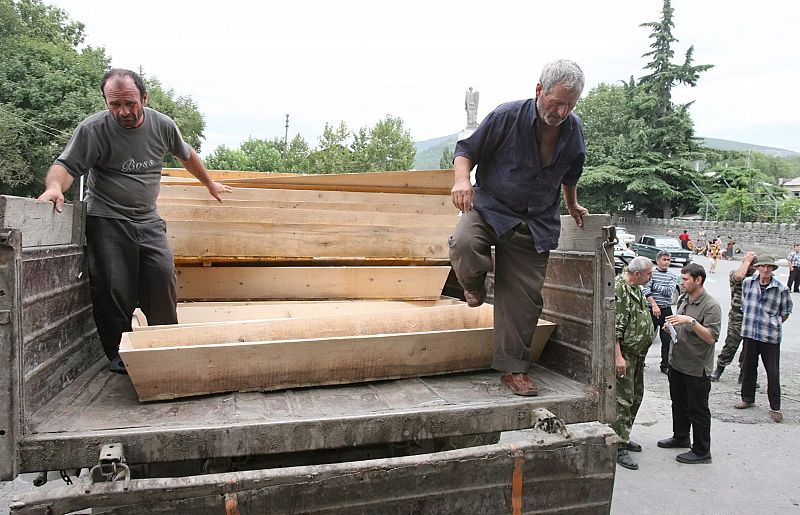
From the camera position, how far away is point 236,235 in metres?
3.75

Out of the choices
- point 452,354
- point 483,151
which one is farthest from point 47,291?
point 483,151

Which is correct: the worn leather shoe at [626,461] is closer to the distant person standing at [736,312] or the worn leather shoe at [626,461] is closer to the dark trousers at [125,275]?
the distant person standing at [736,312]

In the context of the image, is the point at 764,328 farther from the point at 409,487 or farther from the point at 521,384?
the point at 409,487

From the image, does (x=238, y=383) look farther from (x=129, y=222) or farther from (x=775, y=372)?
(x=775, y=372)

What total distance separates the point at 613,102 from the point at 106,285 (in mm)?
64632

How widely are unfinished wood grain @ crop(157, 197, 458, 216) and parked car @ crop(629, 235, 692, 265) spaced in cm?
2231

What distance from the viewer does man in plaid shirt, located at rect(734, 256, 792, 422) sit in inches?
257

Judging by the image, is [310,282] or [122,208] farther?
[310,282]

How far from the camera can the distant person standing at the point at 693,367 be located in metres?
5.45

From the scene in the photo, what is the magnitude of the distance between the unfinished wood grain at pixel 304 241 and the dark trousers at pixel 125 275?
414 mm

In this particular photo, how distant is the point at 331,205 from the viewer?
14.3ft

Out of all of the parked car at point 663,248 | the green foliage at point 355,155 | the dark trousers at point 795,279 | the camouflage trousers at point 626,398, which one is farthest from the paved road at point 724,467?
the green foliage at point 355,155

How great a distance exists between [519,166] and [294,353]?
1345mm

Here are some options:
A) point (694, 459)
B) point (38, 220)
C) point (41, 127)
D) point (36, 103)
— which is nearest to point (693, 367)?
point (694, 459)
